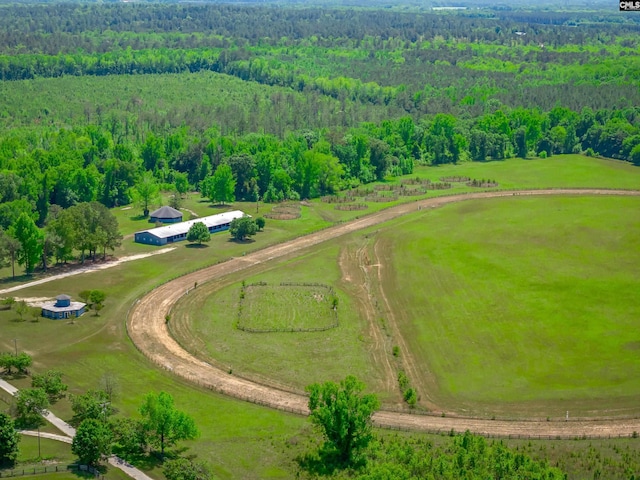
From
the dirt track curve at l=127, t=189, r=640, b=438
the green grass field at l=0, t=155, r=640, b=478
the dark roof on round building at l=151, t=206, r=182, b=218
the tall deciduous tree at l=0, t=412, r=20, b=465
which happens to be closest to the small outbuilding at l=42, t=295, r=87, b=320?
the green grass field at l=0, t=155, r=640, b=478

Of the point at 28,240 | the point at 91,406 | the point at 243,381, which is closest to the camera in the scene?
the point at 91,406

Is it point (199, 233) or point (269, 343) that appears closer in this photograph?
point (269, 343)

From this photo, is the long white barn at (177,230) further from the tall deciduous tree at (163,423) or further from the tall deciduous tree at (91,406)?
the tall deciduous tree at (163,423)

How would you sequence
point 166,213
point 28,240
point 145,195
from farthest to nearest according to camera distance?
point 145,195 → point 166,213 → point 28,240

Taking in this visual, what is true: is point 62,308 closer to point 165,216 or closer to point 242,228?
point 242,228

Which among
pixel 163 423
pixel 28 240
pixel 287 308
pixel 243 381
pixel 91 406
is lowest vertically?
pixel 287 308

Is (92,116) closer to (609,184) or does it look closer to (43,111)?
(43,111)

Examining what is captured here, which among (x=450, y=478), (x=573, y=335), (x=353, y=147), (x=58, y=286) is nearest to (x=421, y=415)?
(x=450, y=478)

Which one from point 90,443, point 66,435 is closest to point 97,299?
point 66,435

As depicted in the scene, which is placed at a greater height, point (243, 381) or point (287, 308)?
point (243, 381)
